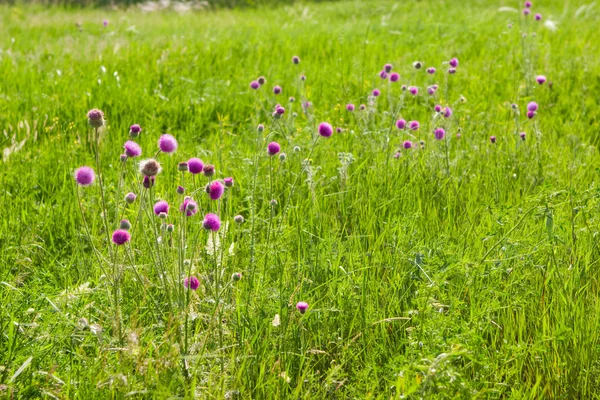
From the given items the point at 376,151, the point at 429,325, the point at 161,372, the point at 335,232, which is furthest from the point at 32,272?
the point at 376,151

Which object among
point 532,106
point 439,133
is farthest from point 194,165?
point 532,106

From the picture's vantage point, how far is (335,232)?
8.37 feet

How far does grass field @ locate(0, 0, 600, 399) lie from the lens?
172 centimetres

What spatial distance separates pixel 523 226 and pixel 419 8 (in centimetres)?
899

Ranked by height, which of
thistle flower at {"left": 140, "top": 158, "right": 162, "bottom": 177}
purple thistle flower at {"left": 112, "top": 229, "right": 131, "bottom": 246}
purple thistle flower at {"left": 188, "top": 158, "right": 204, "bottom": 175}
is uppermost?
thistle flower at {"left": 140, "top": 158, "right": 162, "bottom": 177}

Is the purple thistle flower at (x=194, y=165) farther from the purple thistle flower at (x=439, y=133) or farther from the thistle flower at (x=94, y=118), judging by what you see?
the purple thistle flower at (x=439, y=133)

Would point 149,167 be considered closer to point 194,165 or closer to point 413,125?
point 194,165

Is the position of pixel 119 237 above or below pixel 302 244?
above

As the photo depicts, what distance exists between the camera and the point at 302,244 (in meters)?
2.30

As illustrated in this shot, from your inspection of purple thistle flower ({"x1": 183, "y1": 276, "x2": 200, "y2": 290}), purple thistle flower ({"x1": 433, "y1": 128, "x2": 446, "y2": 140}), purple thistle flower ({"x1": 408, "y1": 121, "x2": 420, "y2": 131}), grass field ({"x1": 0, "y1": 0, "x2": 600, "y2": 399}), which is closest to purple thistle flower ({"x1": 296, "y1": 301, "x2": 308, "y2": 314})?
grass field ({"x1": 0, "y1": 0, "x2": 600, "y2": 399})

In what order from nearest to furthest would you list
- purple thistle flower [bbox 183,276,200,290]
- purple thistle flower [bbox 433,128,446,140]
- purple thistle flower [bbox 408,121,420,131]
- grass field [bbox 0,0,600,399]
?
grass field [bbox 0,0,600,399] < purple thistle flower [bbox 183,276,200,290] < purple thistle flower [bbox 433,128,446,140] < purple thistle flower [bbox 408,121,420,131]

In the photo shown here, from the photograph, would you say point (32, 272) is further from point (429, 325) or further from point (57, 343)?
point (429, 325)

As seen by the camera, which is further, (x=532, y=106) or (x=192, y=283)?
(x=532, y=106)

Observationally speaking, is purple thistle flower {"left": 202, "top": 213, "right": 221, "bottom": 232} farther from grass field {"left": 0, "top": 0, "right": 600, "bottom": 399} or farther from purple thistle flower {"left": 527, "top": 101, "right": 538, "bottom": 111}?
purple thistle flower {"left": 527, "top": 101, "right": 538, "bottom": 111}
